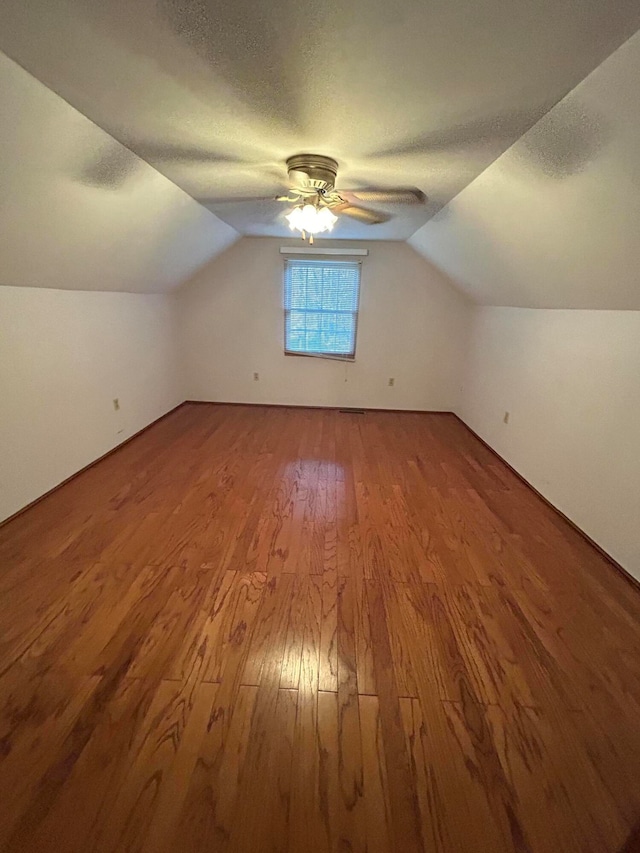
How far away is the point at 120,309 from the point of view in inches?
148

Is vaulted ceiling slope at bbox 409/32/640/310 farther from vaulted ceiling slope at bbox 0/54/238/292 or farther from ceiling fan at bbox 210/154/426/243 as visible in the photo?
vaulted ceiling slope at bbox 0/54/238/292

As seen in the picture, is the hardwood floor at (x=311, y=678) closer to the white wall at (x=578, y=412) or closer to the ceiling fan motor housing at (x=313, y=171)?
the white wall at (x=578, y=412)

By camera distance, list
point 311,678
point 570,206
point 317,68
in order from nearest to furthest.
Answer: point 317,68, point 311,678, point 570,206

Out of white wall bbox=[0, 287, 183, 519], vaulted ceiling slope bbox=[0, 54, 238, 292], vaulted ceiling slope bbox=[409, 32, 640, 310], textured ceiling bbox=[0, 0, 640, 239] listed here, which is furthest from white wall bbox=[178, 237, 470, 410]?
textured ceiling bbox=[0, 0, 640, 239]

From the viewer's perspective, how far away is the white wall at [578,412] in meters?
2.30

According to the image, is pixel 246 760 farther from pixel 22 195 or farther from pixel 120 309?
pixel 120 309

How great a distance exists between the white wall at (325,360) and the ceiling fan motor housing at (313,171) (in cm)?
270

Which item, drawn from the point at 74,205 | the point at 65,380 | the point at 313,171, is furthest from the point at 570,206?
the point at 65,380

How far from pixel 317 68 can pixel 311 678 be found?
88.9 inches

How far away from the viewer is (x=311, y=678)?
1588mm

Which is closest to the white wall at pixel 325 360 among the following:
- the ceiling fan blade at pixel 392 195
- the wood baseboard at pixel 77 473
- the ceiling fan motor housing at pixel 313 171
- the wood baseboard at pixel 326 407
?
the wood baseboard at pixel 326 407

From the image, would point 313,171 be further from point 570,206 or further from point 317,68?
point 570,206

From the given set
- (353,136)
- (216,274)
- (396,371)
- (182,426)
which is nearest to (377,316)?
(396,371)

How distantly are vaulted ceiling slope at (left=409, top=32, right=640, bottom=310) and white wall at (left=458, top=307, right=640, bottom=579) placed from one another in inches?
8.0
